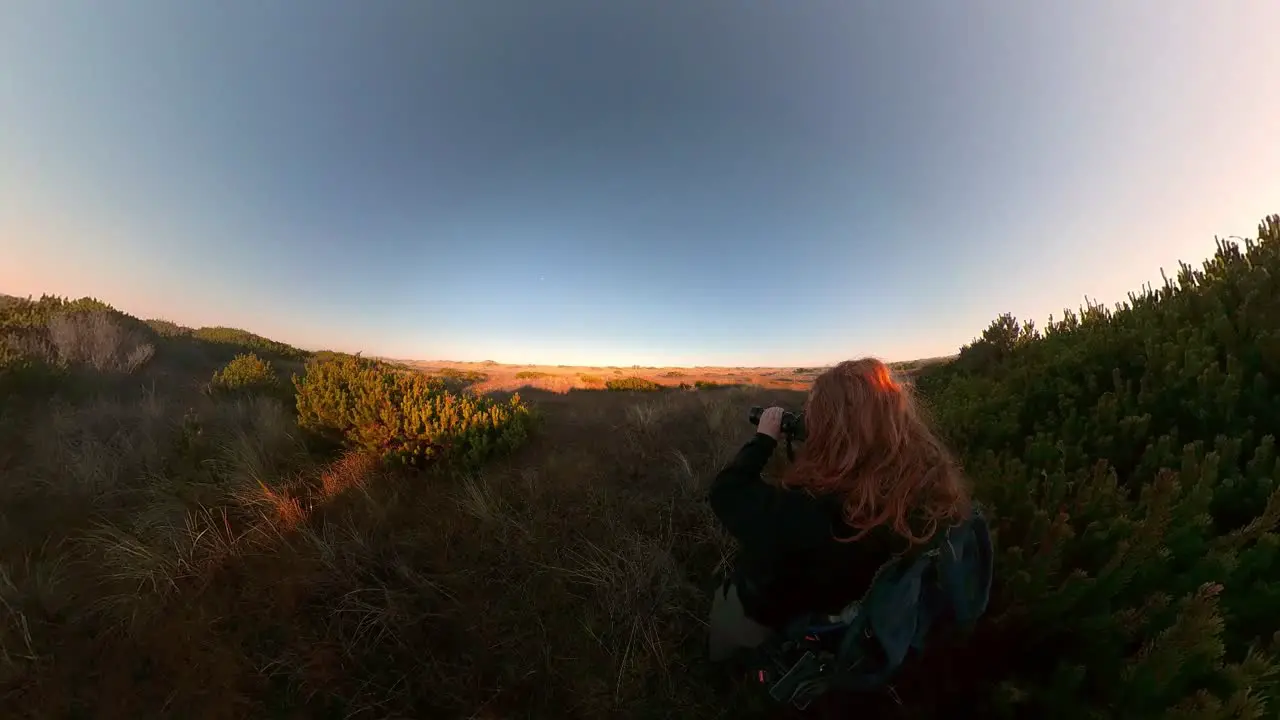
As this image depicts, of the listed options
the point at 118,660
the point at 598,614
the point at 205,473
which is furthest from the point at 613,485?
the point at 205,473

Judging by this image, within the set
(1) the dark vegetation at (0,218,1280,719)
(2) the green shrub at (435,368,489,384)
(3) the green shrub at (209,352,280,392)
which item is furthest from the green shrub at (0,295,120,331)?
(2) the green shrub at (435,368,489,384)

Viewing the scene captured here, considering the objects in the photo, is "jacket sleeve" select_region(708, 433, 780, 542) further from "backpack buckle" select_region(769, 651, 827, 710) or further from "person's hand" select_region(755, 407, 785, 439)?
"backpack buckle" select_region(769, 651, 827, 710)

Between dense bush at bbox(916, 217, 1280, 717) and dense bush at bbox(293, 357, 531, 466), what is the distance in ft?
15.2

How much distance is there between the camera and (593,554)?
3.63 metres

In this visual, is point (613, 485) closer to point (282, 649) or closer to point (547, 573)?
point (547, 573)

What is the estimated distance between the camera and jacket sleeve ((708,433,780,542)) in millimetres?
1972

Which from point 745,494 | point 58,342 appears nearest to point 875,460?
point 745,494

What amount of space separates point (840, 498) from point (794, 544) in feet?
0.89

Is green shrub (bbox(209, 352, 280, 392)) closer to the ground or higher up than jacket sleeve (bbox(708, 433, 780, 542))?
higher up

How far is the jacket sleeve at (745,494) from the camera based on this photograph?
197cm

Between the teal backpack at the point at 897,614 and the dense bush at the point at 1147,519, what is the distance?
15.3 inches

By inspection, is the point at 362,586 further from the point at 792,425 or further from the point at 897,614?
the point at 897,614

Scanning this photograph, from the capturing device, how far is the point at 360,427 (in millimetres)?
5516

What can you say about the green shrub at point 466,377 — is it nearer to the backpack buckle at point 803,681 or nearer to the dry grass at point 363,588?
the dry grass at point 363,588
